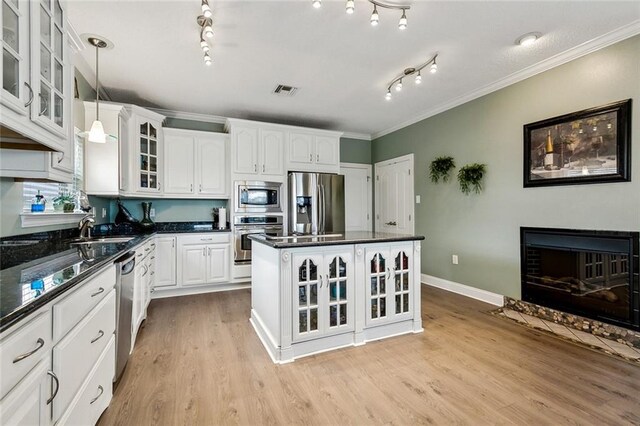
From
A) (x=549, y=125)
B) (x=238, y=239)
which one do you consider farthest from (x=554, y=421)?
(x=238, y=239)

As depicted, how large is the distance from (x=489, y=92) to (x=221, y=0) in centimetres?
315

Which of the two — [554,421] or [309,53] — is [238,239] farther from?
[554,421]

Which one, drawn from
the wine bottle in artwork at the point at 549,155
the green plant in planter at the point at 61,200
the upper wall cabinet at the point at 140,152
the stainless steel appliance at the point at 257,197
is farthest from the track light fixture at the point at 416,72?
the green plant in planter at the point at 61,200

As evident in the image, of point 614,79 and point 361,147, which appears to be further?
point 361,147

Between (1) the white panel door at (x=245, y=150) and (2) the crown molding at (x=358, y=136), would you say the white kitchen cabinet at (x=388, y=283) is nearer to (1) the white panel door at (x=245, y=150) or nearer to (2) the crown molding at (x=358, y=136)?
(1) the white panel door at (x=245, y=150)

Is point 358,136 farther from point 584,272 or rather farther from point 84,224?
point 84,224

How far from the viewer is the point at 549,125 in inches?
115

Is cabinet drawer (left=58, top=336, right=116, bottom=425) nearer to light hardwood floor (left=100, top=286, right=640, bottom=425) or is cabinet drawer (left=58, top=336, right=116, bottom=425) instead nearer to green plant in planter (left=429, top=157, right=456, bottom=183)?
light hardwood floor (left=100, top=286, right=640, bottom=425)

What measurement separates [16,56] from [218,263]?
10.4 feet

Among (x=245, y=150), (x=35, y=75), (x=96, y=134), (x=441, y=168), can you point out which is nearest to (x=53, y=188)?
(x=96, y=134)

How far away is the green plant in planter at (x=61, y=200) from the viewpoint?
2364 mm

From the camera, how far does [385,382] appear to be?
194 centimetres

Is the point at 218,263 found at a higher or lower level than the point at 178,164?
lower

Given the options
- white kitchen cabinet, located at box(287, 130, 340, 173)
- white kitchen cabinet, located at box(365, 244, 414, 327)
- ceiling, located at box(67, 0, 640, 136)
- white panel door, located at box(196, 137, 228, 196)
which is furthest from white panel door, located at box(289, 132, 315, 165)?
white kitchen cabinet, located at box(365, 244, 414, 327)
